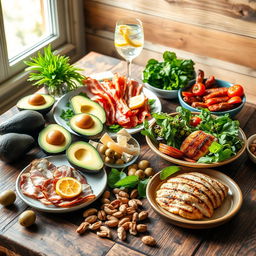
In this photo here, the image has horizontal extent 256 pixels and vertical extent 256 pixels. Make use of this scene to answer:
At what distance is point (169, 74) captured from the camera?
204cm

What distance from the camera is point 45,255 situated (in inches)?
50.9

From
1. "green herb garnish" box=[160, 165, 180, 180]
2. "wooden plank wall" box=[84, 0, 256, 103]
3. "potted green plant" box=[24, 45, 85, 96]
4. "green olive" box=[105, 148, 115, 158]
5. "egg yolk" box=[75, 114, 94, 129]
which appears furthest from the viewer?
"wooden plank wall" box=[84, 0, 256, 103]

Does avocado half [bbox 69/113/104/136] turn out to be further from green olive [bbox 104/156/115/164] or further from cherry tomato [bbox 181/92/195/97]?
cherry tomato [bbox 181/92/195/97]

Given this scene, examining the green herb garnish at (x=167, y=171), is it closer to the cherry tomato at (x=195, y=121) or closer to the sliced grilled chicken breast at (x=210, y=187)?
the sliced grilled chicken breast at (x=210, y=187)

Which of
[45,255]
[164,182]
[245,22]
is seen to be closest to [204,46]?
[245,22]

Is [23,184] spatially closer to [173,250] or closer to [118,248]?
[118,248]

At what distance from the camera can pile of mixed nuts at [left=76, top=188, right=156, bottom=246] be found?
136 centimetres

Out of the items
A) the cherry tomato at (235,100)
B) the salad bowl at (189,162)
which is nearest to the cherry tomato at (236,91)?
the cherry tomato at (235,100)

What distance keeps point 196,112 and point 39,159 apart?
2.26 feet

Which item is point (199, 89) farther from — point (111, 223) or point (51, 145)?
point (111, 223)

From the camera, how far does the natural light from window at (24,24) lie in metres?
2.64

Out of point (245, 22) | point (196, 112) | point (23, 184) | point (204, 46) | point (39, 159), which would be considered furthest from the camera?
point (204, 46)

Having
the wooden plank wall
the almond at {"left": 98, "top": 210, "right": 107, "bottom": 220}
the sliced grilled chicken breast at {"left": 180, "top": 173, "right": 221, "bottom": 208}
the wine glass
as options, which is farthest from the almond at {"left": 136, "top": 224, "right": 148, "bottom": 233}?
the wooden plank wall

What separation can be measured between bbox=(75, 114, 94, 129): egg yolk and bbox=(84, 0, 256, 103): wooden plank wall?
1.31 m
